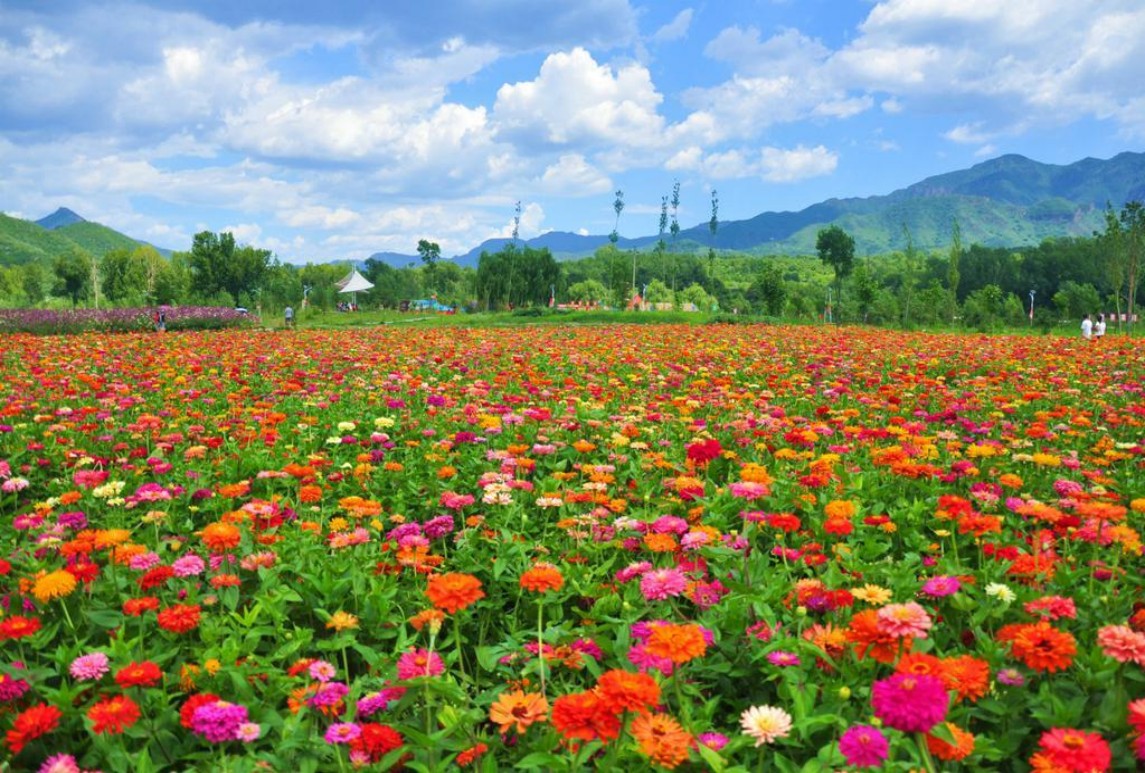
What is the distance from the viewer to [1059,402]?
22.4 feet

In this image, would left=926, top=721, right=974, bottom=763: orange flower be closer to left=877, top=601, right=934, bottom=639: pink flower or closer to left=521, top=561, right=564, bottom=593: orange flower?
left=877, top=601, right=934, bottom=639: pink flower

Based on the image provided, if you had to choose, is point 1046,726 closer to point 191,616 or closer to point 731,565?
point 731,565

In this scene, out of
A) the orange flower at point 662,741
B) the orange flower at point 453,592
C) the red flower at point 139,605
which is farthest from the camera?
the red flower at point 139,605

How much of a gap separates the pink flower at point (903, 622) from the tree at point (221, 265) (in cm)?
6522

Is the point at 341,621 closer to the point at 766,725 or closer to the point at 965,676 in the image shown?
the point at 766,725

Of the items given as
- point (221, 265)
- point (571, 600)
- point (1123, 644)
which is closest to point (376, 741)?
point (571, 600)

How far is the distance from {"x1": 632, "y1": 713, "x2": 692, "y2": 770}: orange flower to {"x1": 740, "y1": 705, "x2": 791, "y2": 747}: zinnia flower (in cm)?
→ 20

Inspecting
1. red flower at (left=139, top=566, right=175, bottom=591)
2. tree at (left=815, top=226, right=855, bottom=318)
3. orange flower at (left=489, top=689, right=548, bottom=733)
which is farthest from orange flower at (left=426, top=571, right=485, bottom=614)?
tree at (left=815, top=226, right=855, bottom=318)

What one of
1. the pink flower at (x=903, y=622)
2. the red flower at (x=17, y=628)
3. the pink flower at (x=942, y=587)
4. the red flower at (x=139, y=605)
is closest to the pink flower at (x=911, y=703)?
the pink flower at (x=903, y=622)

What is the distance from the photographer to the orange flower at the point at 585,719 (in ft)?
4.89

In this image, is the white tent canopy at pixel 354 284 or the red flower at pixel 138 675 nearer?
the red flower at pixel 138 675

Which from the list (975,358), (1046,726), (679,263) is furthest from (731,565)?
(679,263)

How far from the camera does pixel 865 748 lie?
56.1 inches

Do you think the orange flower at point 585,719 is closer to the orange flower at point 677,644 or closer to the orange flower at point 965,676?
the orange flower at point 677,644
